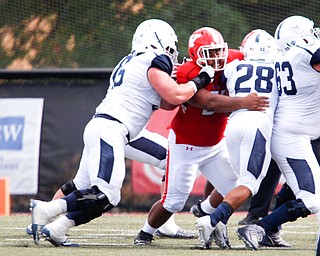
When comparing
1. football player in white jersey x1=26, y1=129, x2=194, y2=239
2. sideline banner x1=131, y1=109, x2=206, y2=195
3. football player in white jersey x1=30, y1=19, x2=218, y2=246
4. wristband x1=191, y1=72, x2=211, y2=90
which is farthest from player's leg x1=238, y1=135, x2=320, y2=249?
sideline banner x1=131, y1=109, x2=206, y2=195

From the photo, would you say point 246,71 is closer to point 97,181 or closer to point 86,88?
point 97,181

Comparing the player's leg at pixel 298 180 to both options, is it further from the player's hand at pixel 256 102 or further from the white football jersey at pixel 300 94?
the player's hand at pixel 256 102

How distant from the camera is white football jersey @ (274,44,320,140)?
6027mm

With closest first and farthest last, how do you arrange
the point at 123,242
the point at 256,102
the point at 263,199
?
the point at 256,102
the point at 123,242
the point at 263,199

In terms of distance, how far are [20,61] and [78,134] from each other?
7.00ft

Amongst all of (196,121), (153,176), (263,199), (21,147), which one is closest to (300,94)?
(196,121)

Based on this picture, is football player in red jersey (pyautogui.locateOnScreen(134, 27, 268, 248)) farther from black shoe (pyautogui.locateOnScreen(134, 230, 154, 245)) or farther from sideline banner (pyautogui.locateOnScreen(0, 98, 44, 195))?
sideline banner (pyautogui.locateOnScreen(0, 98, 44, 195))

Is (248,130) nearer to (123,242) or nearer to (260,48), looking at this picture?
(260,48)

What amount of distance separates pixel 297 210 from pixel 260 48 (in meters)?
1.13

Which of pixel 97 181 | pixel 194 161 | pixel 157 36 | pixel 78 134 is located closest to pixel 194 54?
pixel 157 36

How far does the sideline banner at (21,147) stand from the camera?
1053 centimetres

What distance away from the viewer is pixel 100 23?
12344 millimetres

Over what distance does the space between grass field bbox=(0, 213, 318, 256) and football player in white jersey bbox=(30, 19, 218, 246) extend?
201mm

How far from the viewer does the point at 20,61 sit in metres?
12.4
